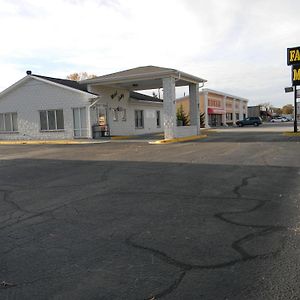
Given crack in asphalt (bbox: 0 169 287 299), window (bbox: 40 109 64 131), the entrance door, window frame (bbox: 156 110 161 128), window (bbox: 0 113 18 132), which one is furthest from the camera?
window frame (bbox: 156 110 161 128)

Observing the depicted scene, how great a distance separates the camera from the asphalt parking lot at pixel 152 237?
3.65 meters

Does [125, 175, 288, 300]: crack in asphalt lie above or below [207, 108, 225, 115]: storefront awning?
below

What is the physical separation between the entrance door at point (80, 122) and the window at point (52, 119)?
1.21 metres

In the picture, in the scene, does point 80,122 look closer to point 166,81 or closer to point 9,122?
point 166,81

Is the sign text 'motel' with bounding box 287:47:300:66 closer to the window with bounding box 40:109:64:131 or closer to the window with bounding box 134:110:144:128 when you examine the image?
the window with bounding box 134:110:144:128

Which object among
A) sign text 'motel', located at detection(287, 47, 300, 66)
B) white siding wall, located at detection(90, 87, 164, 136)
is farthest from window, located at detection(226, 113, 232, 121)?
sign text 'motel', located at detection(287, 47, 300, 66)

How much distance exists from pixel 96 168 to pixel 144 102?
23.0 meters

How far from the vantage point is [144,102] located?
34.3 meters

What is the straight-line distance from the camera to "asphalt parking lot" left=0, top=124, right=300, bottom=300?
3646mm

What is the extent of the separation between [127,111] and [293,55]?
13.8m

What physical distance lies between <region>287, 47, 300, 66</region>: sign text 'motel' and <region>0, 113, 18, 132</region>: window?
70.4 feet

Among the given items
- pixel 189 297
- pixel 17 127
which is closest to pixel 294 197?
pixel 189 297

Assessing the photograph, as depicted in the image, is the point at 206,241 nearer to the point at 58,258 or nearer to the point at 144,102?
the point at 58,258

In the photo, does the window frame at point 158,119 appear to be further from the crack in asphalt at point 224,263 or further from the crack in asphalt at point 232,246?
the crack in asphalt at point 224,263
